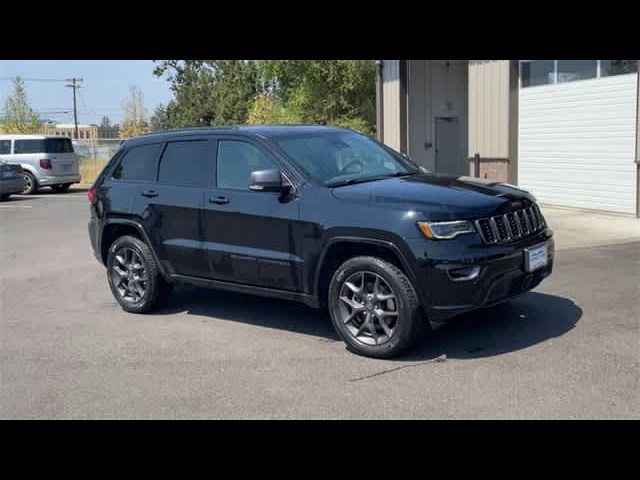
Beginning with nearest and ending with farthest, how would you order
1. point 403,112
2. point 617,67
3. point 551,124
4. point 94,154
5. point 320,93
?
point 617,67 → point 551,124 → point 403,112 → point 320,93 → point 94,154

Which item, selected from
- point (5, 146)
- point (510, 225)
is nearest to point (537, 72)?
point (510, 225)

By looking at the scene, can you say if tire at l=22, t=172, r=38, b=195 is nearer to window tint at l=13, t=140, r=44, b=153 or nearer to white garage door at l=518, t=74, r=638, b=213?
window tint at l=13, t=140, r=44, b=153

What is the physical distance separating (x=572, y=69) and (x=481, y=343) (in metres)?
10.1

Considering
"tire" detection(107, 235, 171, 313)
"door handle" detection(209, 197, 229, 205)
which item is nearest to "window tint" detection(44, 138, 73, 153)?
"tire" detection(107, 235, 171, 313)

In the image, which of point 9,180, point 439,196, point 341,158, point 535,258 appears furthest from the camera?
point 9,180

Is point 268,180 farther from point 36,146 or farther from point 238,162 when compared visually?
point 36,146

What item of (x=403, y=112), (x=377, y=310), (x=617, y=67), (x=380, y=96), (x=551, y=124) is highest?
(x=380, y=96)

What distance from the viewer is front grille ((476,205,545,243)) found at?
553 cm

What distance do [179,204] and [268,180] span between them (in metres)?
1.30

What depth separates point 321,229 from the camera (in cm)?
593

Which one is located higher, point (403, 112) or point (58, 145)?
point (403, 112)

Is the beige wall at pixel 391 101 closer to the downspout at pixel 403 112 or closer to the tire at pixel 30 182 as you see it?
the downspout at pixel 403 112
